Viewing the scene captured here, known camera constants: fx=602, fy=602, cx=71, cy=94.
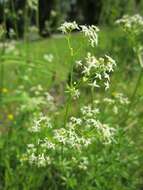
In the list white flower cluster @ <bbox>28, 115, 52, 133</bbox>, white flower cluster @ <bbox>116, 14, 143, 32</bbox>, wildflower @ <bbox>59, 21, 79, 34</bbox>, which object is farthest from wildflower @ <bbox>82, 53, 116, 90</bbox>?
white flower cluster @ <bbox>116, 14, 143, 32</bbox>

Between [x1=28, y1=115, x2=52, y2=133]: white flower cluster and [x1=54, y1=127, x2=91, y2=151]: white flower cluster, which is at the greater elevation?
[x1=28, y1=115, x2=52, y2=133]: white flower cluster

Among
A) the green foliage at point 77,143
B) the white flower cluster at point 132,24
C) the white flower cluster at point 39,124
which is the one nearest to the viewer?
the green foliage at point 77,143

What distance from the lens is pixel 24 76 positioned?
16.0 feet

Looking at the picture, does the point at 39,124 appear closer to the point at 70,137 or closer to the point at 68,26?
the point at 70,137

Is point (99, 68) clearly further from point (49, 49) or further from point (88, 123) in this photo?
point (49, 49)

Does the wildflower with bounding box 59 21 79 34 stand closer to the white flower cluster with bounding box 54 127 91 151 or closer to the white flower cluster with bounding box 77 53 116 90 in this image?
the white flower cluster with bounding box 77 53 116 90

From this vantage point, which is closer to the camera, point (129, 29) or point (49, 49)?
point (129, 29)

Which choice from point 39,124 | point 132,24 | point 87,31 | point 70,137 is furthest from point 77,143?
point 132,24

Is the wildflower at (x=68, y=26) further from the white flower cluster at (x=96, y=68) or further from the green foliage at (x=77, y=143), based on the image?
the white flower cluster at (x=96, y=68)

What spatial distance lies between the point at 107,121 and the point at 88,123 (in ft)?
4.31

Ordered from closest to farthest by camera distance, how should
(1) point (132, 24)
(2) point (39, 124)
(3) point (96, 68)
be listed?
(3) point (96, 68)
(2) point (39, 124)
(1) point (132, 24)

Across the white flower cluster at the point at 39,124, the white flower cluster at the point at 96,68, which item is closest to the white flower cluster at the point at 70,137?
the white flower cluster at the point at 39,124

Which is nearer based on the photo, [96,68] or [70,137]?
[96,68]

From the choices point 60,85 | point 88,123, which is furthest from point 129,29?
point 60,85
